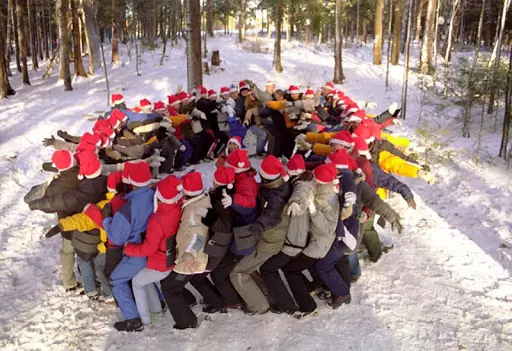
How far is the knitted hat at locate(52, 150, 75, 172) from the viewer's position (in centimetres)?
449

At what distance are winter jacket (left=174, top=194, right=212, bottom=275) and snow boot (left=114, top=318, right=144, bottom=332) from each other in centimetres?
74

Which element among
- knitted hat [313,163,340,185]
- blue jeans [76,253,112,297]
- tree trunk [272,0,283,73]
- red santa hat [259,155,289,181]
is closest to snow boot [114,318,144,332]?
blue jeans [76,253,112,297]

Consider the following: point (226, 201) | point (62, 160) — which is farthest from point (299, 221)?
point (62, 160)

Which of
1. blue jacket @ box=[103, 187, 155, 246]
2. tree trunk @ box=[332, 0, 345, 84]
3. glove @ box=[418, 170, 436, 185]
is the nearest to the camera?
blue jacket @ box=[103, 187, 155, 246]

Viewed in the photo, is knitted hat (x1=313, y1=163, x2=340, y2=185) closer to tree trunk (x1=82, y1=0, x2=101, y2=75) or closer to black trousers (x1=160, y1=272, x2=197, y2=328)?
black trousers (x1=160, y1=272, x2=197, y2=328)

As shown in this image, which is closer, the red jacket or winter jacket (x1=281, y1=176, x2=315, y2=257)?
the red jacket

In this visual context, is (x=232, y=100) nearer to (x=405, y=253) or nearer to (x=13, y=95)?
(x=405, y=253)

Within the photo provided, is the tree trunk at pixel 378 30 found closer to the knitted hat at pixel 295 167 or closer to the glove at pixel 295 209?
the knitted hat at pixel 295 167

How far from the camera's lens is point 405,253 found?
19.1ft

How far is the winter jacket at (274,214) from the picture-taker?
13.7ft

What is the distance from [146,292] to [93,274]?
778 mm

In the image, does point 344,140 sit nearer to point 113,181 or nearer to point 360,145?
point 360,145

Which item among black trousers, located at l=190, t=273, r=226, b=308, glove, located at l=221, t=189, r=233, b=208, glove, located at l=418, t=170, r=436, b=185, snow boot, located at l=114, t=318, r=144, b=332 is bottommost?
snow boot, located at l=114, t=318, r=144, b=332

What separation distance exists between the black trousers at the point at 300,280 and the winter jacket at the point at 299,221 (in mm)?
148
